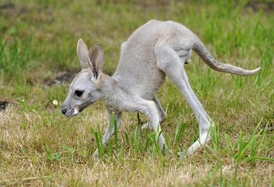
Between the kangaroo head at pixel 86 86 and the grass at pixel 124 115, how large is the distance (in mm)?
226

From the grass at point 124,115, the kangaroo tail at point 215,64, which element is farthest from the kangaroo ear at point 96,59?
the kangaroo tail at point 215,64

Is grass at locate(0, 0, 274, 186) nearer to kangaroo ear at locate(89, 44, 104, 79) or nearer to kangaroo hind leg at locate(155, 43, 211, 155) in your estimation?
kangaroo hind leg at locate(155, 43, 211, 155)

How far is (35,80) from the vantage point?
21.0 ft

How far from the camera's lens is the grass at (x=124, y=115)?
154 inches

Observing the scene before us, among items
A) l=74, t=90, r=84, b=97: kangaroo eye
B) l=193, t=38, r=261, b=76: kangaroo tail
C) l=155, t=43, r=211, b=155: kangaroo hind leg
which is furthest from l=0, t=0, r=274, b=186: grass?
l=193, t=38, r=261, b=76: kangaroo tail

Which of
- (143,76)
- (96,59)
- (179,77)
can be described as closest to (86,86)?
(96,59)

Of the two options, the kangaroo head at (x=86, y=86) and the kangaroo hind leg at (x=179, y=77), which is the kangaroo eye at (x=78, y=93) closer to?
the kangaroo head at (x=86, y=86)

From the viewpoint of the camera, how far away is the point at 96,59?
4.34m

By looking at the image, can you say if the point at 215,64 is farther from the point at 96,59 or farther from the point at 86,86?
the point at 86,86

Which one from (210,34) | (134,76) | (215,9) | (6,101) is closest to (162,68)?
(134,76)

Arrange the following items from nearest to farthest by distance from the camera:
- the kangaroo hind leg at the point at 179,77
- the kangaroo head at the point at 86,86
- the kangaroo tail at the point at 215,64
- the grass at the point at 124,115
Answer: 1. the grass at the point at 124,115
2. the kangaroo head at the point at 86,86
3. the kangaroo hind leg at the point at 179,77
4. the kangaroo tail at the point at 215,64

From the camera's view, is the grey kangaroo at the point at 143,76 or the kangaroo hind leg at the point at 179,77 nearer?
the grey kangaroo at the point at 143,76

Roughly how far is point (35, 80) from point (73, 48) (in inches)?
34.4

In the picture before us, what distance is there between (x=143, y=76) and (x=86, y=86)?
53 centimetres
